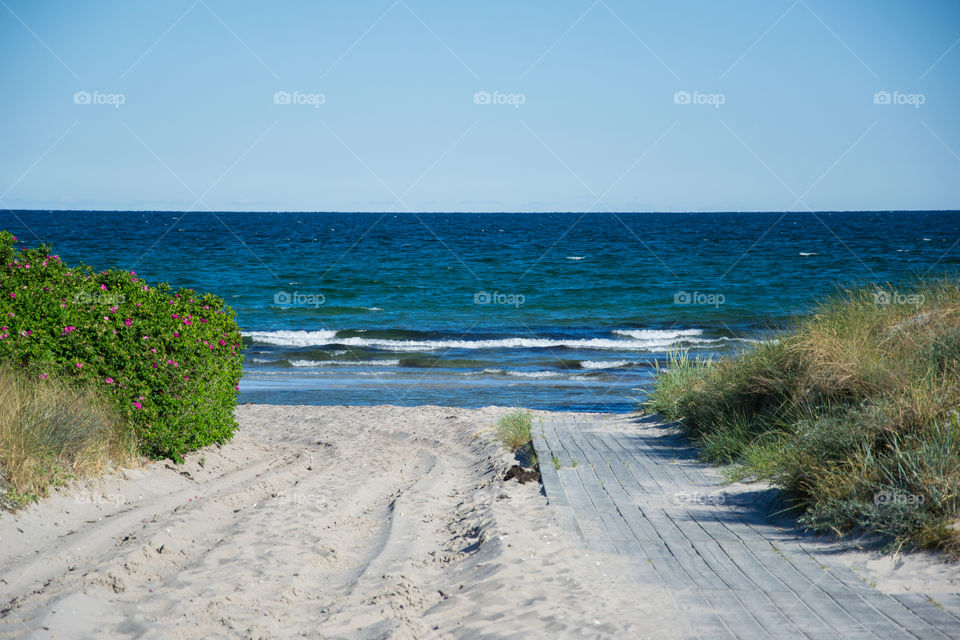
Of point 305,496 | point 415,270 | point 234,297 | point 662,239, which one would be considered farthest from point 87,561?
point 662,239

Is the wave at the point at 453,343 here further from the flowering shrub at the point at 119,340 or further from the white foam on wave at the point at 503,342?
the flowering shrub at the point at 119,340

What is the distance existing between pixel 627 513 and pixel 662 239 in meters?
55.8

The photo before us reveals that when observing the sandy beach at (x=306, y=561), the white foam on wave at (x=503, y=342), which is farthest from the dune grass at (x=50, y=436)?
the white foam on wave at (x=503, y=342)

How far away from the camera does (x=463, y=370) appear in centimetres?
1709

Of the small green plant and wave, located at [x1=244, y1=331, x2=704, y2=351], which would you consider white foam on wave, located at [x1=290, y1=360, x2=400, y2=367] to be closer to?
wave, located at [x1=244, y1=331, x2=704, y2=351]

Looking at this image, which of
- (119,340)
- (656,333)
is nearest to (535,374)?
(656,333)

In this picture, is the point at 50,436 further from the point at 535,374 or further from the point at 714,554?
the point at 535,374

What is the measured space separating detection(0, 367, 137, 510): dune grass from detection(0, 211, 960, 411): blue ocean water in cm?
702

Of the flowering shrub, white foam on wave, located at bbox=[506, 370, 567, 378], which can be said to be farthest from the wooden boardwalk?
white foam on wave, located at bbox=[506, 370, 567, 378]

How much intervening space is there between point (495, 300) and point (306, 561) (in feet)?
78.4

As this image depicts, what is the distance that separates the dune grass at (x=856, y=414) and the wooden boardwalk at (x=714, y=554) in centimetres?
39

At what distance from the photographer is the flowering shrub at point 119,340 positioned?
257 inches

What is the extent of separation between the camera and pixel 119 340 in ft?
22.2

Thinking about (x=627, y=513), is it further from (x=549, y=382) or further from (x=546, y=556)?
(x=549, y=382)
